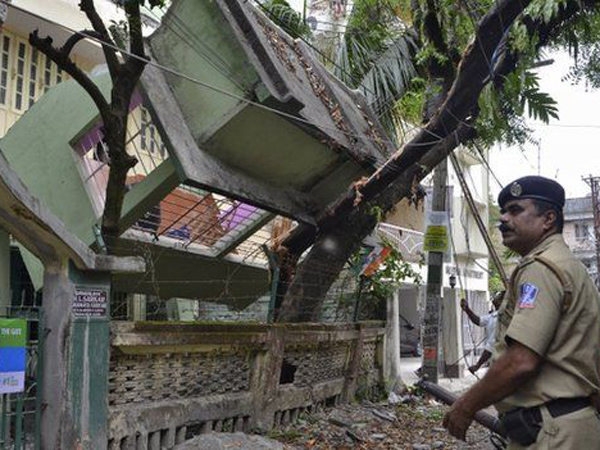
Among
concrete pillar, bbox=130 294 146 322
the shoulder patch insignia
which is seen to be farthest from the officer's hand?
concrete pillar, bbox=130 294 146 322

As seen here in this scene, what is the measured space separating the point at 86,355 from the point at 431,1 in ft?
16.4

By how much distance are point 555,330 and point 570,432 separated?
35cm

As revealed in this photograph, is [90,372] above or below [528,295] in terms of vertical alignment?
below

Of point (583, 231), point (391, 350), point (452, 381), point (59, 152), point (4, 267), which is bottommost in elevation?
point (452, 381)

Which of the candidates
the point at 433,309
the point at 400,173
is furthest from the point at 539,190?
the point at 433,309

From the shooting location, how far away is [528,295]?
2.48m

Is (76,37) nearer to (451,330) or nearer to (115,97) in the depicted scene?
(115,97)

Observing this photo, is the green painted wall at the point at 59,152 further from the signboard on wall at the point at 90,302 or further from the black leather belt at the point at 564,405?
the black leather belt at the point at 564,405

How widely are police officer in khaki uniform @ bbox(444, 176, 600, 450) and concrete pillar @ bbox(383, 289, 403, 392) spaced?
860 centimetres

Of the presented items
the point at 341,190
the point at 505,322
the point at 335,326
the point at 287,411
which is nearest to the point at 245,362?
the point at 287,411

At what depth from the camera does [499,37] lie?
6.59m

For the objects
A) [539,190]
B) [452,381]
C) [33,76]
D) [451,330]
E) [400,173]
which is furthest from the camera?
[451,330]

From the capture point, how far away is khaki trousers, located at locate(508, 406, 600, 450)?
239cm

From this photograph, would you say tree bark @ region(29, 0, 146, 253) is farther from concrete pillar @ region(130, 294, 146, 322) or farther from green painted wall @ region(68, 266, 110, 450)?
concrete pillar @ region(130, 294, 146, 322)
